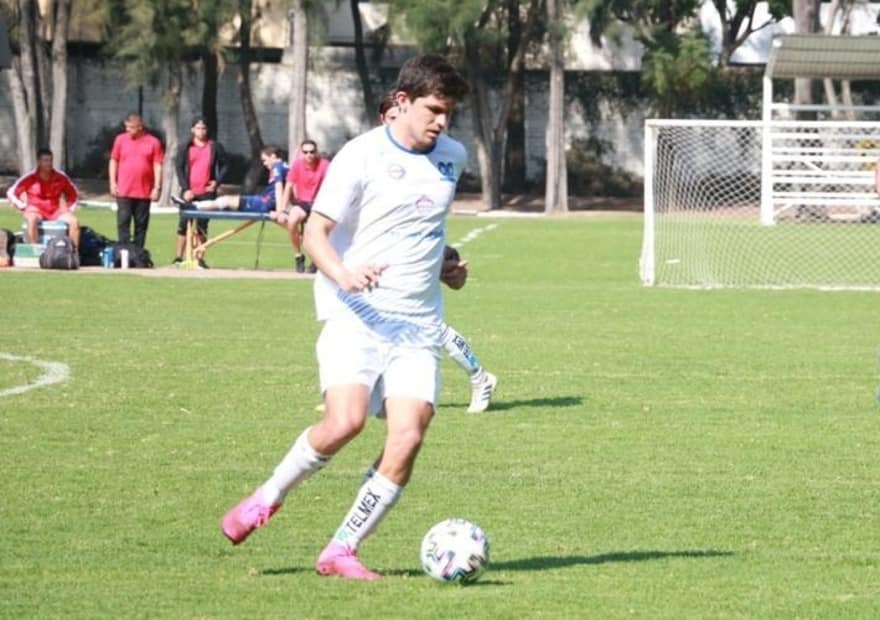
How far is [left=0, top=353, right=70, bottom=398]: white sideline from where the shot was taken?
1361 cm

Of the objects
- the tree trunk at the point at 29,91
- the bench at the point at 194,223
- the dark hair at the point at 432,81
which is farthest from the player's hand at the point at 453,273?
the tree trunk at the point at 29,91

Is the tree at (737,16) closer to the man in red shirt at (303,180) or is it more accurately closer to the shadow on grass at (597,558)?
the man in red shirt at (303,180)

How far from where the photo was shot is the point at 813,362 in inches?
642

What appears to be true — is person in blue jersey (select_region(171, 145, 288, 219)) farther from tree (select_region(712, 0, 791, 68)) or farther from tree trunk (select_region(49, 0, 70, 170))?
tree (select_region(712, 0, 791, 68))

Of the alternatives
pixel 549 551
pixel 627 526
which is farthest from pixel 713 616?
pixel 627 526

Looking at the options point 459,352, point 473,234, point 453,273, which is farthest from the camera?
point 473,234

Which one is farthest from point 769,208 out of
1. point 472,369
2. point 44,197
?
point 472,369

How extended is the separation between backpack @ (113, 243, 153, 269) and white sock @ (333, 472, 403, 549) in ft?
63.0

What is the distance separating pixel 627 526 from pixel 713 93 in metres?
47.8

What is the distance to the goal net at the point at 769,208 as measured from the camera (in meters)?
28.9

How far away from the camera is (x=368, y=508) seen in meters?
7.52

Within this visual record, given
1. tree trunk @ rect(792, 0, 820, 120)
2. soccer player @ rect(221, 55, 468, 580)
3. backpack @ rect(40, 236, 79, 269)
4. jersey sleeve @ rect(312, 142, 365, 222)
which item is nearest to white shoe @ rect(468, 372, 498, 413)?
soccer player @ rect(221, 55, 468, 580)

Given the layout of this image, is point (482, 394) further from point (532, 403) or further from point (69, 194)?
point (69, 194)

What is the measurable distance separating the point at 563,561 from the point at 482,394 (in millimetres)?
4834
